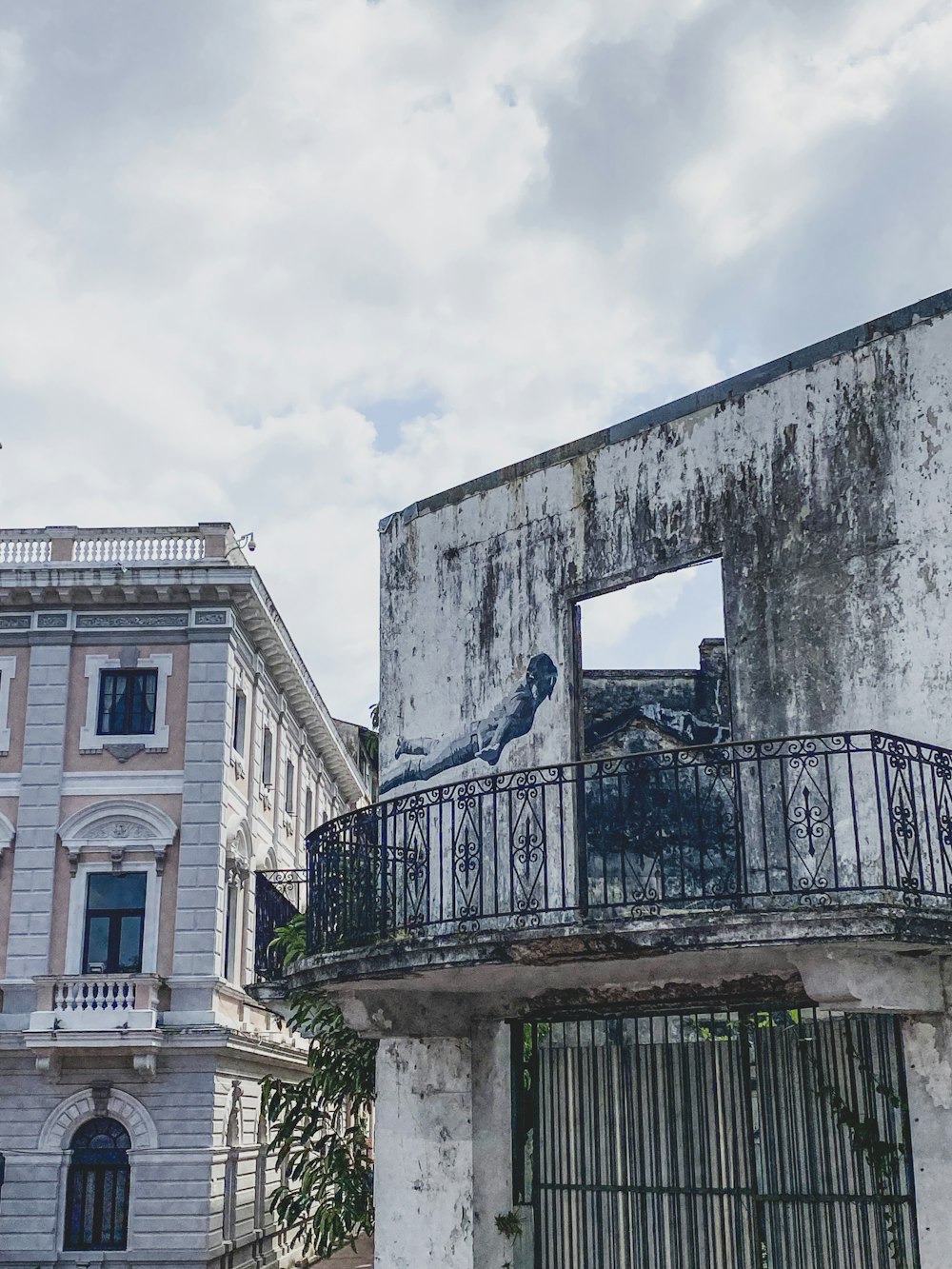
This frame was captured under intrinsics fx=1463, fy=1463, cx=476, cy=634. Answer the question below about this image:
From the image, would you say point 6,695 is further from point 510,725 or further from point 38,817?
point 510,725

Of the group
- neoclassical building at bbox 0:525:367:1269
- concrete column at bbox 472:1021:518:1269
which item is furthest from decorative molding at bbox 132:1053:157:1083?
concrete column at bbox 472:1021:518:1269

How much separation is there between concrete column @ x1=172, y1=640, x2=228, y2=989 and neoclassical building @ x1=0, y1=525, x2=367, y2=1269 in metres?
0.03

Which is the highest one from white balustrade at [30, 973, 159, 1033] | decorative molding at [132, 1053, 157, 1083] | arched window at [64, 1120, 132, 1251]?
white balustrade at [30, 973, 159, 1033]

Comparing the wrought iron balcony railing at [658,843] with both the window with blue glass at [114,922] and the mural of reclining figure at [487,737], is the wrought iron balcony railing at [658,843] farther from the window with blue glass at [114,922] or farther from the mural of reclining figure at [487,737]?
the window with blue glass at [114,922]

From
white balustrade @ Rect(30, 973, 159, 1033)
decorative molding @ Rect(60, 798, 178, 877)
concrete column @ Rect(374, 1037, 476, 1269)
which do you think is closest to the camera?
concrete column @ Rect(374, 1037, 476, 1269)

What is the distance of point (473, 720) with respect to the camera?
37.3ft

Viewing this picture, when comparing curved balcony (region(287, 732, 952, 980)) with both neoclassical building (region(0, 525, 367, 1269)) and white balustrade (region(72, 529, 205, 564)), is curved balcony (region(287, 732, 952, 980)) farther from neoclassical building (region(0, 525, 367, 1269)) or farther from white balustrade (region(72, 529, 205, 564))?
white balustrade (region(72, 529, 205, 564))

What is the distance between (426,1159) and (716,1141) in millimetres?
2219

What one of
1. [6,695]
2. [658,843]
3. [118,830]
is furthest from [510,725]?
[6,695]

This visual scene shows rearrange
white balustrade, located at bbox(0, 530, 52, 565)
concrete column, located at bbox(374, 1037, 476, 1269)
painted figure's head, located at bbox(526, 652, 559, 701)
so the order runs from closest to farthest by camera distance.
A: concrete column, located at bbox(374, 1037, 476, 1269) < painted figure's head, located at bbox(526, 652, 559, 701) < white balustrade, located at bbox(0, 530, 52, 565)

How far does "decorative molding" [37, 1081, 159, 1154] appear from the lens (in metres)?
21.6

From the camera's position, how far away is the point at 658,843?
30.0 feet

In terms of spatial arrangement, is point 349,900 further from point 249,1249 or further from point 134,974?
point 249,1249

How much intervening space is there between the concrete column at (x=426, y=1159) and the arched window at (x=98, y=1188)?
12.2 m
